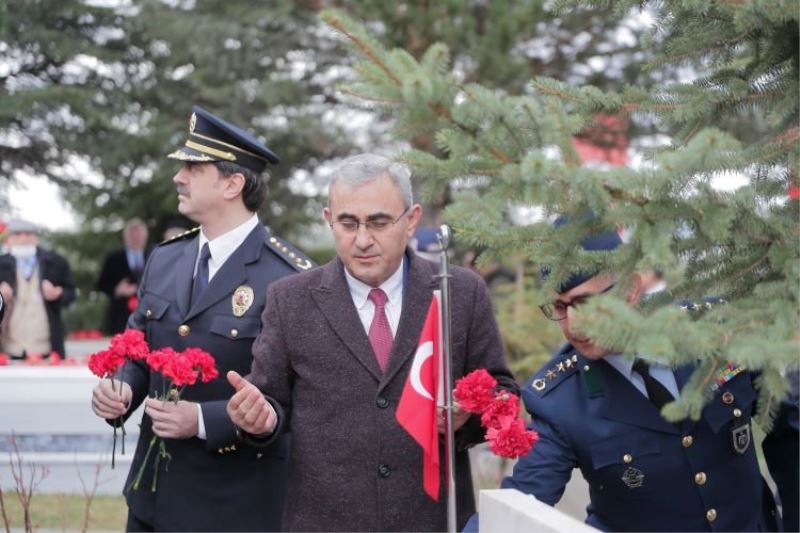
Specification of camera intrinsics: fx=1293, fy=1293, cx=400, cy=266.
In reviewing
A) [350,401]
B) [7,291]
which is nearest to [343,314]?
[350,401]

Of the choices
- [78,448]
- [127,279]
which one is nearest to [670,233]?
[78,448]

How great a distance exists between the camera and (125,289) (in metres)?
14.9

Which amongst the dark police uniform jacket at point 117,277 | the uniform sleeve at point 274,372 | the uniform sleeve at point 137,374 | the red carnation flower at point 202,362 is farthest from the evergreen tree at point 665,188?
the dark police uniform jacket at point 117,277

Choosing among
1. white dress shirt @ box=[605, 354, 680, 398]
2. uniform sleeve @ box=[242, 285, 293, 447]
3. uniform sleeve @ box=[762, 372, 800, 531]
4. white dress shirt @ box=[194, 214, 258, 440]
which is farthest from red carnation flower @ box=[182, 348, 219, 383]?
uniform sleeve @ box=[762, 372, 800, 531]

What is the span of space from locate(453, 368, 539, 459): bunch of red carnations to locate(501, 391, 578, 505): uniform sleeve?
12 centimetres

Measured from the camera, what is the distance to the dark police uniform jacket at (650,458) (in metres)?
3.56

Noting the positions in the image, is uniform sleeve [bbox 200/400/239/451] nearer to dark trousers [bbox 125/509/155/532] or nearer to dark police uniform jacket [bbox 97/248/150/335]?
dark trousers [bbox 125/509/155/532]

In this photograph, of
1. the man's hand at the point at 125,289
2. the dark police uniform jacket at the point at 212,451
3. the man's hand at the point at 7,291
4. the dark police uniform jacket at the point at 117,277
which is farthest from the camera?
the dark police uniform jacket at the point at 117,277

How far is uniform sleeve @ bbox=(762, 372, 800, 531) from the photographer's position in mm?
3498

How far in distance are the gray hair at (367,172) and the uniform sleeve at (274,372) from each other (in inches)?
18.6

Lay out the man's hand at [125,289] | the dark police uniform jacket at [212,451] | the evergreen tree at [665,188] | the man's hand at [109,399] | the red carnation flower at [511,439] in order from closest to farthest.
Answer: the evergreen tree at [665,188], the red carnation flower at [511,439], the man's hand at [109,399], the dark police uniform jacket at [212,451], the man's hand at [125,289]

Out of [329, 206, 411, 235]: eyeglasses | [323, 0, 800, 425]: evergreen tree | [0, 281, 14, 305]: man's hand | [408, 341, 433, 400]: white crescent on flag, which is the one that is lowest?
[0, 281, 14, 305]: man's hand

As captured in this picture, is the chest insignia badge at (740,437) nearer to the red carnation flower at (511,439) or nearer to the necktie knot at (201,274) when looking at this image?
the red carnation flower at (511,439)

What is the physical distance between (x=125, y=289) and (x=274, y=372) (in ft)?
37.1
